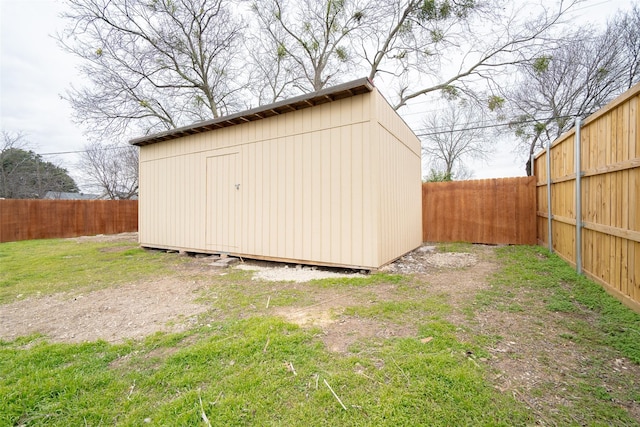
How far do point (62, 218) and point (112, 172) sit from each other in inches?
363

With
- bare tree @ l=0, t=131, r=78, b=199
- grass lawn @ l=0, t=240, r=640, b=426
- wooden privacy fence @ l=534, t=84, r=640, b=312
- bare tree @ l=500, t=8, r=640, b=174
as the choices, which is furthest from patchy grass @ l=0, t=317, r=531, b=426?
bare tree @ l=0, t=131, r=78, b=199

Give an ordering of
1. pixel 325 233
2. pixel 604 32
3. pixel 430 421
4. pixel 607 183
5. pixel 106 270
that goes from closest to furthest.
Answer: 1. pixel 430 421
2. pixel 607 183
3. pixel 325 233
4. pixel 106 270
5. pixel 604 32

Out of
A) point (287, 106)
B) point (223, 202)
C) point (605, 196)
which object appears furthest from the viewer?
point (223, 202)

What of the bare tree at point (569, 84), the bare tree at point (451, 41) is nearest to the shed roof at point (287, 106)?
the bare tree at point (451, 41)

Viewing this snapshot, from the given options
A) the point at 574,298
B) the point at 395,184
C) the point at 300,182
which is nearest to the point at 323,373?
the point at 574,298

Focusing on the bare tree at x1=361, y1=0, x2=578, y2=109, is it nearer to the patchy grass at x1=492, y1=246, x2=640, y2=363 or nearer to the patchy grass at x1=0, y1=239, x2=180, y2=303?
the patchy grass at x1=492, y1=246, x2=640, y2=363

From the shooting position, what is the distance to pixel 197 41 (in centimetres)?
967

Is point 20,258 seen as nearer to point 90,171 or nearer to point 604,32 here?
point 90,171

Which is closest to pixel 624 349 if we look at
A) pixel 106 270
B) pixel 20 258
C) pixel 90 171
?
pixel 106 270

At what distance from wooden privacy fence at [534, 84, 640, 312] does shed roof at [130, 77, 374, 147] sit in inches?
105

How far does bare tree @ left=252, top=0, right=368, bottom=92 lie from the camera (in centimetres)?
914

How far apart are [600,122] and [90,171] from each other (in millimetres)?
23423

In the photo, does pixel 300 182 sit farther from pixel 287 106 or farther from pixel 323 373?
pixel 323 373

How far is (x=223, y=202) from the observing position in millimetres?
5480
